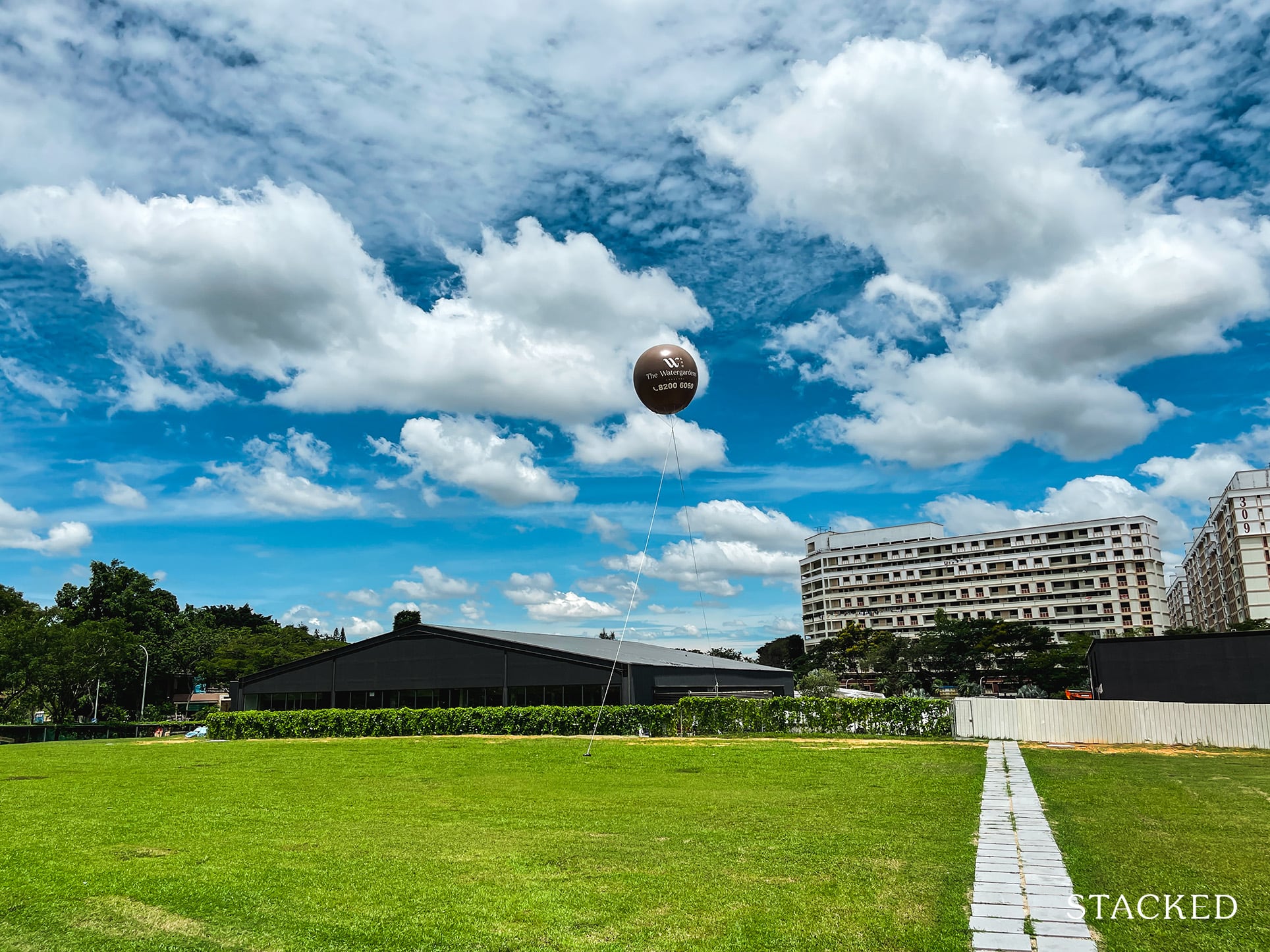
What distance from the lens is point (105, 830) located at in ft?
36.5

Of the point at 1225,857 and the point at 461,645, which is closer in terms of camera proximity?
the point at 1225,857

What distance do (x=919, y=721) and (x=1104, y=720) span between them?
576 centimetres

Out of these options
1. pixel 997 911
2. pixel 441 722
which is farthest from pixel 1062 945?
pixel 441 722

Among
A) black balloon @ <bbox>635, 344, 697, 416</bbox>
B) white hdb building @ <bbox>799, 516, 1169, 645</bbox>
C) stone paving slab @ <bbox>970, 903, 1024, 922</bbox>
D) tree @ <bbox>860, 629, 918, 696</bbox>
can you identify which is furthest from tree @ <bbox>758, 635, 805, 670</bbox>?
stone paving slab @ <bbox>970, 903, 1024, 922</bbox>

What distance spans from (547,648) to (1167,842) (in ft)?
105

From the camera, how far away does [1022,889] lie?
7.28m

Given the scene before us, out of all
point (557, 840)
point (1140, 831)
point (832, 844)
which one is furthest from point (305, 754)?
point (1140, 831)

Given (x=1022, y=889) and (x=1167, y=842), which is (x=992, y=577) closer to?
(x=1167, y=842)

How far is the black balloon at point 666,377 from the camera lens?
19125 millimetres

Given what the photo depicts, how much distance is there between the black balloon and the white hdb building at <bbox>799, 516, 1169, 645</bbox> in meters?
107

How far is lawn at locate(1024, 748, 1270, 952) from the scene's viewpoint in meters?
6.21

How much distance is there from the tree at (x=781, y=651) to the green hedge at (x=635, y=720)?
9255 centimetres

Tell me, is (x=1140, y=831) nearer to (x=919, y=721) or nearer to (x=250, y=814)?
(x=250, y=814)

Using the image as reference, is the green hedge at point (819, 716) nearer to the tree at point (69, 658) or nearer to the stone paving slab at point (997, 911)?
the stone paving slab at point (997, 911)
